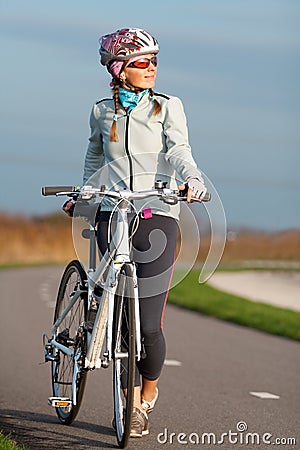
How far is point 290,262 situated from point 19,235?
597 inches

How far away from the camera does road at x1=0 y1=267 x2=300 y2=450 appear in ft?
24.6

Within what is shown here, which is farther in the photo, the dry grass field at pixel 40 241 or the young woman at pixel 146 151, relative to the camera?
the dry grass field at pixel 40 241

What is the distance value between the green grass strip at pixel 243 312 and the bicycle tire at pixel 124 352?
8479 mm

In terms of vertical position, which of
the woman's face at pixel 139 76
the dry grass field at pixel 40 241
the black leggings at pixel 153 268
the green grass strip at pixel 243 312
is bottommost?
the dry grass field at pixel 40 241

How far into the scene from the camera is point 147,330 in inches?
280

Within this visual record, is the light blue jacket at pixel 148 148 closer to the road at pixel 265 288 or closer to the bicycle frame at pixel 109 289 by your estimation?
the bicycle frame at pixel 109 289

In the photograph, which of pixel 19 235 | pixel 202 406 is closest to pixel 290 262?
pixel 19 235

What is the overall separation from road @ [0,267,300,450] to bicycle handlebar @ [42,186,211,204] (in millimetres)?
1418

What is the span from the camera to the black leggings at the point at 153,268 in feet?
23.2

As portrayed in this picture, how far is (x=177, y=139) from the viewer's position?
706 centimetres

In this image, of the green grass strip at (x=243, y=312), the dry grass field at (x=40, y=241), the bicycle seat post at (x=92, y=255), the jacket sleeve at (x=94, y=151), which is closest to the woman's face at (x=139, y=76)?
the jacket sleeve at (x=94, y=151)

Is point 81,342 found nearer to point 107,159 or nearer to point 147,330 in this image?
point 147,330

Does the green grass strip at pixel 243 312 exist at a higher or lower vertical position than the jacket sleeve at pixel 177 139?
lower

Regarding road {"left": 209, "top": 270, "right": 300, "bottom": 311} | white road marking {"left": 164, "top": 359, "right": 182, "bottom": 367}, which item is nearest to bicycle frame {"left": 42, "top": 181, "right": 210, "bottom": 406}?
white road marking {"left": 164, "top": 359, "right": 182, "bottom": 367}
